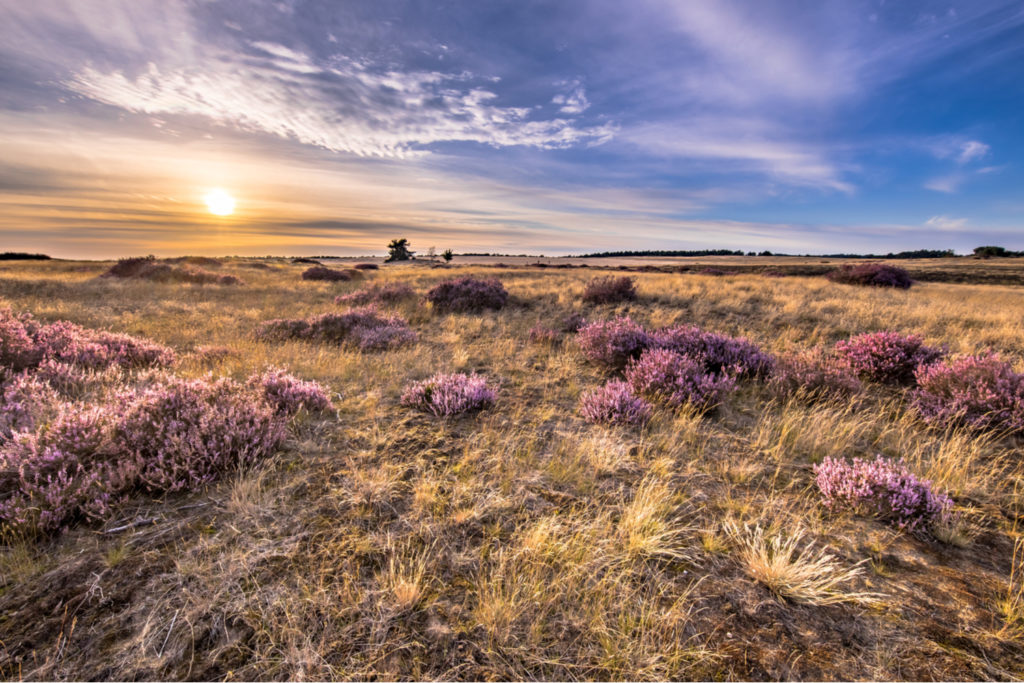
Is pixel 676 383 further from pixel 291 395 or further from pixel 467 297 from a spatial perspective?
pixel 467 297

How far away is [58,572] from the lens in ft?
7.54

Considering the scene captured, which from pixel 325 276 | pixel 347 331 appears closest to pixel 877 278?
pixel 347 331

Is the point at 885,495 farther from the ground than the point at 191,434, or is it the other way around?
the point at 191,434

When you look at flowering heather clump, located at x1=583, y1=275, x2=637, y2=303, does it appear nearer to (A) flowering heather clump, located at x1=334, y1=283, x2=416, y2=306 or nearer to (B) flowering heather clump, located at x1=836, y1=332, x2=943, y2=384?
(A) flowering heather clump, located at x1=334, y1=283, x2=416, y2=306

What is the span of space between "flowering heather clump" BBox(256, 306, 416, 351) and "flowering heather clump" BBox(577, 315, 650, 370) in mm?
3759

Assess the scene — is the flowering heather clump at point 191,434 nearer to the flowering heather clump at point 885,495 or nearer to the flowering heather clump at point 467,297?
the flowering heather clump at point 885,495

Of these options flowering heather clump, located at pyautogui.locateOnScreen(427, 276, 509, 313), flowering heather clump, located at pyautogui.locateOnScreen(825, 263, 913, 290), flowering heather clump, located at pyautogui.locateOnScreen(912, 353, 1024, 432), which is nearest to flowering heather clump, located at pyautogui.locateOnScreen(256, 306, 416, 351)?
flowering heather clump, located at pyautogui.locateOnScreen(427, 276, 509, 313)

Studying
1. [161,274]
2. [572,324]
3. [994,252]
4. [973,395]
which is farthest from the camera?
[994,252]

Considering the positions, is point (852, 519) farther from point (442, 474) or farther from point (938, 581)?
point (442, 474)

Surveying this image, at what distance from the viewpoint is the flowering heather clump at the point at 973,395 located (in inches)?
177

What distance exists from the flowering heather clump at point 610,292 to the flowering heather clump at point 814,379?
24.0ft

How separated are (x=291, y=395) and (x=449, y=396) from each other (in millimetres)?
1850

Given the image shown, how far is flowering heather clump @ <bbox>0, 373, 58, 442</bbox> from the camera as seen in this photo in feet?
11.2

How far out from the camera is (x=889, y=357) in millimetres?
6172
